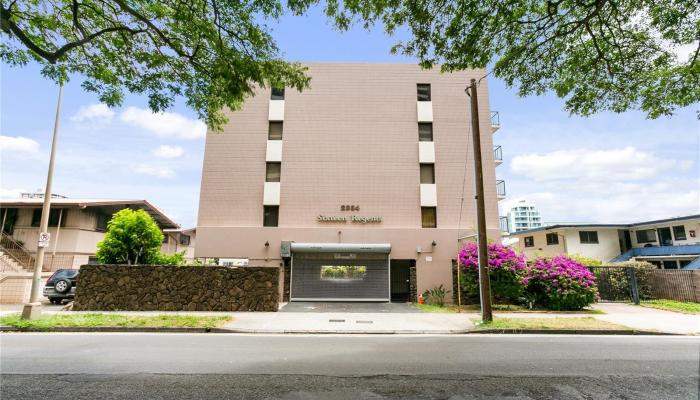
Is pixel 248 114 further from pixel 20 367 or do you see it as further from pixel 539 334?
pixel 539 334

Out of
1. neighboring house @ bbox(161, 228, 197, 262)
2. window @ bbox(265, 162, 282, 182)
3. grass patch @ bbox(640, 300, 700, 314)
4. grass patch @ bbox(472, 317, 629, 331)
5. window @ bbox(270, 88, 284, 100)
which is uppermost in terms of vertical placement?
window @ bbox(270, 88, 284, 100)

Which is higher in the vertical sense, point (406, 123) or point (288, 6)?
point (406, 123)

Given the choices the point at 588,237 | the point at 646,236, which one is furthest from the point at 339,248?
the point at 646,236

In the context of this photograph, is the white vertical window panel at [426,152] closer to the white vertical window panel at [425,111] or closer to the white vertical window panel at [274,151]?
the white vertical window panel at [425,111]

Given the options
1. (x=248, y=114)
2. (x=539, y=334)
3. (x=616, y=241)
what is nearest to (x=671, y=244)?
(x=616, y=241)

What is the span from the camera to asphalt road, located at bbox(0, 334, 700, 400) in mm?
4711

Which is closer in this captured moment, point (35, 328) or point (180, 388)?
point (180, 388)

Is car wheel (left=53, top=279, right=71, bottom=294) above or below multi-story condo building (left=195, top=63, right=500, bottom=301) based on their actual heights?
below

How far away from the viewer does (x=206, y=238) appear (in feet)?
59.3

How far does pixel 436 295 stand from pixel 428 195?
17.5 ft

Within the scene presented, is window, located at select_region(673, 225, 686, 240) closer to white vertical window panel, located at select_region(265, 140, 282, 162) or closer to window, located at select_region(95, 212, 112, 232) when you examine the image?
white vertical window panel, located at select_region(265, 140, 282, 162)

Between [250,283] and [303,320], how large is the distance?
11.2ft

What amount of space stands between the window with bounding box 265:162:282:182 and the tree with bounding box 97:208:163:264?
6.29m

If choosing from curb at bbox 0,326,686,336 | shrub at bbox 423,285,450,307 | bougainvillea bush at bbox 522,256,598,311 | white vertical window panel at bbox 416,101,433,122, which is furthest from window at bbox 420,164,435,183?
curb at bbox 0,326,686,336
